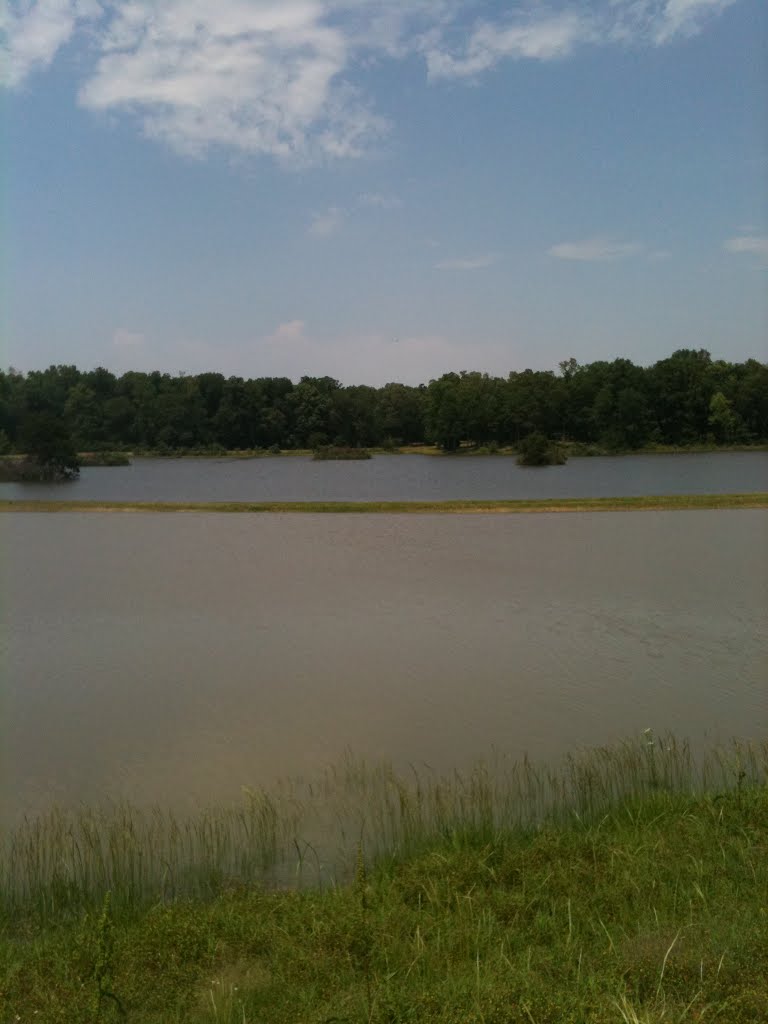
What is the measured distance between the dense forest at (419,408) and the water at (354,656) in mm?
51816

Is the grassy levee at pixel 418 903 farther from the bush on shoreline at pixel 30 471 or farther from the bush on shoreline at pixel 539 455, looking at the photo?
the bush on shoreline at pixel 539 455

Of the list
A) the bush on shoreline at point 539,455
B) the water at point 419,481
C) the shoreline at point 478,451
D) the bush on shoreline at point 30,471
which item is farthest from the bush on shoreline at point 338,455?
the bush on shoreline at point 30,471

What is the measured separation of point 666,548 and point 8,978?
20512 mm

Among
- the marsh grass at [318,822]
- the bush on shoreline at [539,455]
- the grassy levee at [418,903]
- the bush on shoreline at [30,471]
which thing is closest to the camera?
the grassy levee at [418,903]

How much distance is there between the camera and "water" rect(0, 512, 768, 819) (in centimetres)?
946

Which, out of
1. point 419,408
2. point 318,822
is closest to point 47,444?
point 318,822

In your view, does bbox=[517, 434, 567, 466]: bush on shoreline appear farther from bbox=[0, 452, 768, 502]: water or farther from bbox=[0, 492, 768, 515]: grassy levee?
bbox=[0, 492, 768, 515]: grassy levee

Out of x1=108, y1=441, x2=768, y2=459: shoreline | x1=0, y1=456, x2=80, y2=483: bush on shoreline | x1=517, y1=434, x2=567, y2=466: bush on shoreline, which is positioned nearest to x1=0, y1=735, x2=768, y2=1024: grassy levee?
x1=0, y1=456, x2=80, y2=483: bush on shoreline

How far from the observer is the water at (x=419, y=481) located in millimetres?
44750

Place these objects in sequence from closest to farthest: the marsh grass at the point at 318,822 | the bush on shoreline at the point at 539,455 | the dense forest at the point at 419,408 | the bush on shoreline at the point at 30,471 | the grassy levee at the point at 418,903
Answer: the grassy levee at the point at 418,903 < the marsh grass at the point at 318,822 < the bush on shoreline at the point at 30,471 < the bush on shoreline at the point at 539,455 < the dense forest at the point at 419,408

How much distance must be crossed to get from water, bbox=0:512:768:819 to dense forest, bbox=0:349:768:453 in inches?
2040

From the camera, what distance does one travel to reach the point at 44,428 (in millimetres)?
51344

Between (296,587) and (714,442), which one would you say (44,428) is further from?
(714,442)

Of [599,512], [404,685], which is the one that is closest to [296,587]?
[404,685]
